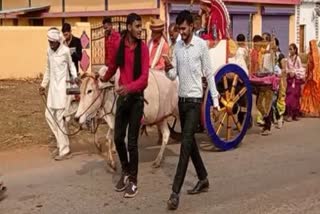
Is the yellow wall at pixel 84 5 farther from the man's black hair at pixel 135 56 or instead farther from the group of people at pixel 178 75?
the man's black hair at pixel 135 56

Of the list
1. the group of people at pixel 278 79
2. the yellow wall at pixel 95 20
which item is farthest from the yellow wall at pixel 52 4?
the group of people at pixel 278 79

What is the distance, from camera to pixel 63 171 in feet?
28.3

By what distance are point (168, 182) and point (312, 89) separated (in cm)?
733

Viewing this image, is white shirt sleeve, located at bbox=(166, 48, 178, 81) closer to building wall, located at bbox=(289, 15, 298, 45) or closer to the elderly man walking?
the elderly man walking

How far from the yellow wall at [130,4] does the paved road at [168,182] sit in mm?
16164

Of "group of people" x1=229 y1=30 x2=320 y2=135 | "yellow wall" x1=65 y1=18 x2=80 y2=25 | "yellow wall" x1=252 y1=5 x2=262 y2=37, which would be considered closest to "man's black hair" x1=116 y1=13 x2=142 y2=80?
"group of people" x1=229 y1=30 x2=320 y2=135

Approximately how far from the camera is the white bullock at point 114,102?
8070mm

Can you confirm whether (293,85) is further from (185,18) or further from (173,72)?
(185,18)

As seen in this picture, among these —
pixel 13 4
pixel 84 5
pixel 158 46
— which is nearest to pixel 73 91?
pixel 158 46

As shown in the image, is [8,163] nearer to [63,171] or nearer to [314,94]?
[63,171]

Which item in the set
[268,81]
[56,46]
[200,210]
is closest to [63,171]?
[56,46]

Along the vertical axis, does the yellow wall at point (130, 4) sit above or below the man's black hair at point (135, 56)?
above

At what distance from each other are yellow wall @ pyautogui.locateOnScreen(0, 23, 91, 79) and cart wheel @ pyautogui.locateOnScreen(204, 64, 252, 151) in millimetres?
12117

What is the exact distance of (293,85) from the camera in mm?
13789
